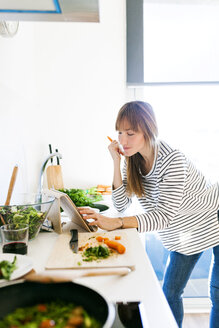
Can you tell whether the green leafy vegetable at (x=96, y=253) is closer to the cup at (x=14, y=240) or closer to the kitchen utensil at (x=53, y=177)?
the cup at (x=14, y=240)

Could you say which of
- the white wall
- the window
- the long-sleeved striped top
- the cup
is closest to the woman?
the long-sleeved striped top

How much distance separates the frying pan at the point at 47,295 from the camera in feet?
1.67

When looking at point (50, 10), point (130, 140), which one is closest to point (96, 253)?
point (130, 140)

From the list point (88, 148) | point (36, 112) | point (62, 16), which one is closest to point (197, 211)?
point (62, 16)

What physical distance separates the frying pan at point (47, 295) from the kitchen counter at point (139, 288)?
0.11 meters

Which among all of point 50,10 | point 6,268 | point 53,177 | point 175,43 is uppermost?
point 175,43

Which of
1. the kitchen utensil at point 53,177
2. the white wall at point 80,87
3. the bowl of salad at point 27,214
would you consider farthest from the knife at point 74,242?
the white wall at point 80,87

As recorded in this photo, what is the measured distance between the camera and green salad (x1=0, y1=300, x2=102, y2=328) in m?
0.41

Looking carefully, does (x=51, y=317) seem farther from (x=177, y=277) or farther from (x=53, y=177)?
(x=53, y=177)

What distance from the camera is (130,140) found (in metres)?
1.37

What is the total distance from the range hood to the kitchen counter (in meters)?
0.77

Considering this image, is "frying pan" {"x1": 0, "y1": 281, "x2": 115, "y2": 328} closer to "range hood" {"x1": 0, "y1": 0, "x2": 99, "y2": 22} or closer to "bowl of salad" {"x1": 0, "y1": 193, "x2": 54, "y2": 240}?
"bowl of salad" {"x1": 0, "y1": 193, "x2": 54, "y2": 240}

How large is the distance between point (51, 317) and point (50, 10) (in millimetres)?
877

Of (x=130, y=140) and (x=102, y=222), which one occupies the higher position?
(x=130, y=140)
